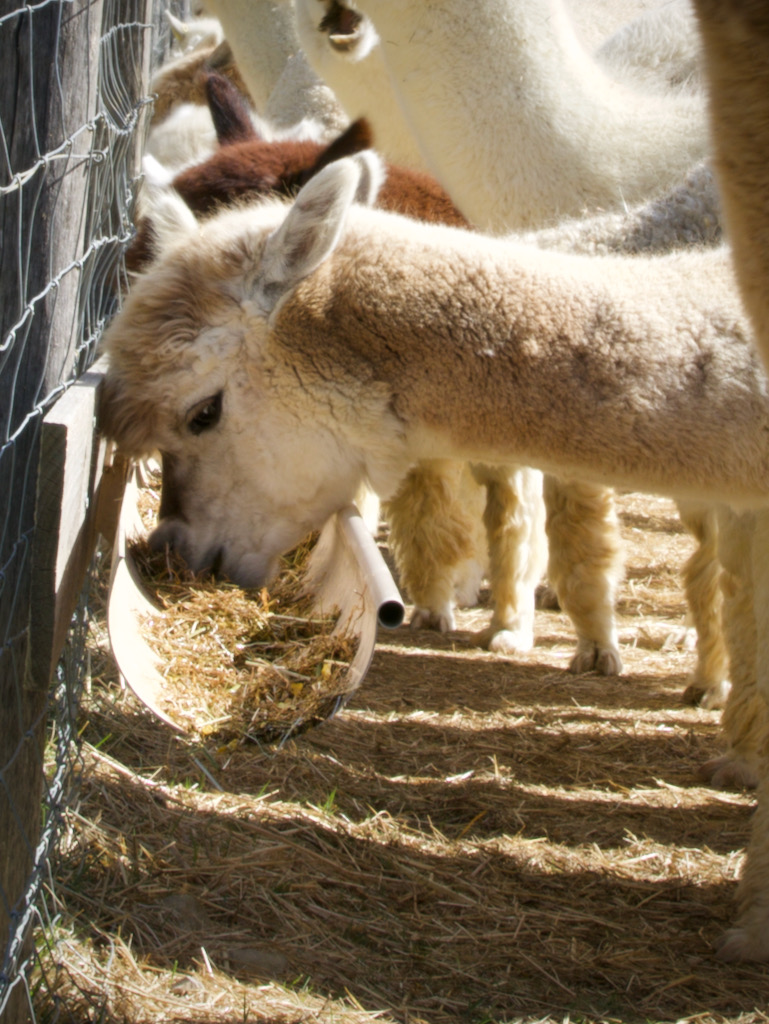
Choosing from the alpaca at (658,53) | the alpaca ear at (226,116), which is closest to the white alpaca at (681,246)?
the alpaca at (658,53)

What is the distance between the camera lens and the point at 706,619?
16.0ft

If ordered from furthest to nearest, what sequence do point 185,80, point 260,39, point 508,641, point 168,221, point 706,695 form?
point 185,80 → point 260,39 → point 508,641 → point 706,695 → point 168,221

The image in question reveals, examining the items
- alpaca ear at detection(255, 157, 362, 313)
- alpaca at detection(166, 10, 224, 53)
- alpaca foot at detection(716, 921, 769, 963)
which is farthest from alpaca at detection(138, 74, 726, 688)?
alpaca at detection(166, 10, 224, 53)

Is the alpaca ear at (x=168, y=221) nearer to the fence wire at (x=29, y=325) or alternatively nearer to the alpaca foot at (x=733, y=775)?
the fence wire at (x=29, y=325)

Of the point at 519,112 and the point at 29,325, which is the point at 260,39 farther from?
the point at 29,325

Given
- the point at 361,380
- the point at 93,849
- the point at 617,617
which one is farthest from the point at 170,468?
the point at 617,617

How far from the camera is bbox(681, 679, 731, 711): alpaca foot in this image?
482 centimetres

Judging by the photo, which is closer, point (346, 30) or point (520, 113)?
point (520, 113)

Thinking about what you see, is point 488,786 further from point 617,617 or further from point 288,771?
point 617,617

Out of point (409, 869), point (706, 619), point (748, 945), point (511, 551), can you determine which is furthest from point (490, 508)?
point (748, 945)

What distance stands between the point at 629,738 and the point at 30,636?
2.80 m

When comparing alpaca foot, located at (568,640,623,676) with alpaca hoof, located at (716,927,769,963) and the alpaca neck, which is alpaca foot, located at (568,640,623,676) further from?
alpaca hoof, located at (716,927,769,963)

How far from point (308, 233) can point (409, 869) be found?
1.69 m

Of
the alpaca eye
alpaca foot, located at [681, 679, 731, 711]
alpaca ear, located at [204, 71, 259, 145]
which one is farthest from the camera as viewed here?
alpaca ear, located at [204, 71, 259, 145]
